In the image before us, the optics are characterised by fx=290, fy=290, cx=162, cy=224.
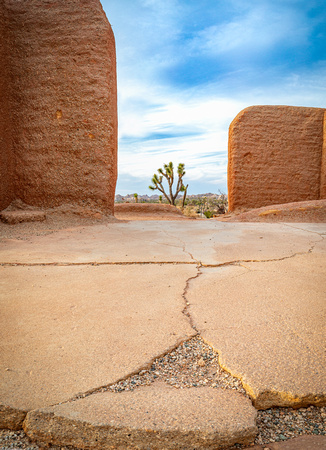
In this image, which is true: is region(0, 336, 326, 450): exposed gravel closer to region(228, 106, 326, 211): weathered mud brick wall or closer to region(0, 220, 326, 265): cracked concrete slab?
region(0, 220, 326, 265): cracked concrete slab

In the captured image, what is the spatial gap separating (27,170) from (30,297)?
389cm

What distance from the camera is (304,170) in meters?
8.81

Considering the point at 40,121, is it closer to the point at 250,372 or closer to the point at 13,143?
the point at 13,143

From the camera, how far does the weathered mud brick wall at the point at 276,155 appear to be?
344 inches

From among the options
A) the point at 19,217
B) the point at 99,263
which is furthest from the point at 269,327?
the point at 19,217

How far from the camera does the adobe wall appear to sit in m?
4.50

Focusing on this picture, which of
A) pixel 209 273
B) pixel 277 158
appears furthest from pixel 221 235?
pixel 277 158

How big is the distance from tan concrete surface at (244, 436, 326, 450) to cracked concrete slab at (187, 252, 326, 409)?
0.27ft

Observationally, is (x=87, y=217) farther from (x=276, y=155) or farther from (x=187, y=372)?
(x=276, y=155)

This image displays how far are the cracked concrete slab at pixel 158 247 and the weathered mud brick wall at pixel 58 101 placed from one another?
1.79m

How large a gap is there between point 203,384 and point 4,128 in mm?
4937

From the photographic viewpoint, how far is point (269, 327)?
3.56ft

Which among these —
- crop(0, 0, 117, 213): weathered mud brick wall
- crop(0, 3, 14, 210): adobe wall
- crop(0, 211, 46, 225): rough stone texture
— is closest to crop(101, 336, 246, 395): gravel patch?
crop(0, 211, 46, 225): rough stone texture

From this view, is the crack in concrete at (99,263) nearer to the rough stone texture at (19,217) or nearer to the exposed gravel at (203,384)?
the exposed gravel at (203,384)
